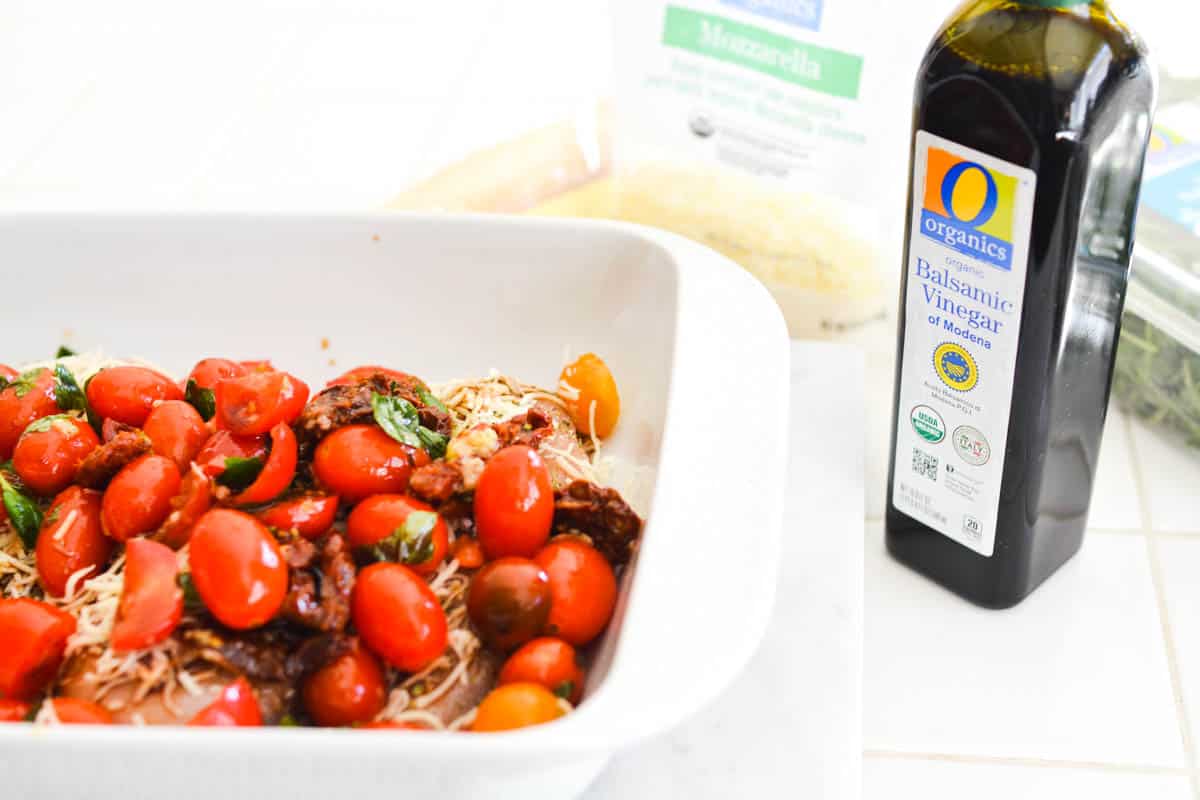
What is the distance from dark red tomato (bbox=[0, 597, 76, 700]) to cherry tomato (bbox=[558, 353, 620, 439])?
1.32ft

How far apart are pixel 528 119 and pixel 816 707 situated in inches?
40.1

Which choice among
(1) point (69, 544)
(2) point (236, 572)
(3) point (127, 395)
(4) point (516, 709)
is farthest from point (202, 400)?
(4) point (516, 709)

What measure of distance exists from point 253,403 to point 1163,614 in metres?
0.73

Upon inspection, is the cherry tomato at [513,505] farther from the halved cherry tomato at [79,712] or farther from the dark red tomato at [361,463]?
the halved cherry tomato at [79,712]

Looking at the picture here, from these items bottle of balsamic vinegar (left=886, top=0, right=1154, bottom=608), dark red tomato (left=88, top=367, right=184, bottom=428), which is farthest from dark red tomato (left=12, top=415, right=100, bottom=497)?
bottle of balsamic vinegar (left=886, top=0, right=1154, bottom=608)

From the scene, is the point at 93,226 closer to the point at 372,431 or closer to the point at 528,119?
the point at 372,431

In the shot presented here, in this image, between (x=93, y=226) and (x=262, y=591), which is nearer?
(x=262, y=591)

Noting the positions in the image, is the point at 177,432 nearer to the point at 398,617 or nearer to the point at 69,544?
the point at 69,544

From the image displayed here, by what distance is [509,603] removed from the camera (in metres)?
0.80

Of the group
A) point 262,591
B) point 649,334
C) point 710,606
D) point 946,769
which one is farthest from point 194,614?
point 946,769

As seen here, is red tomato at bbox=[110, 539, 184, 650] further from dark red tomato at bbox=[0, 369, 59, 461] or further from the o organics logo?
the o organics logo

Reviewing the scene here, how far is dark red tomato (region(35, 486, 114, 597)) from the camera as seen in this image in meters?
0.86

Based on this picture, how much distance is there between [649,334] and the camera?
1.06 metres

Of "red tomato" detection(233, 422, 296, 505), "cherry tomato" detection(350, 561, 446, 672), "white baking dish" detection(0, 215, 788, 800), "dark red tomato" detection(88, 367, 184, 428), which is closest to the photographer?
"white baking dish" detection(0, 215, 788, 800)
